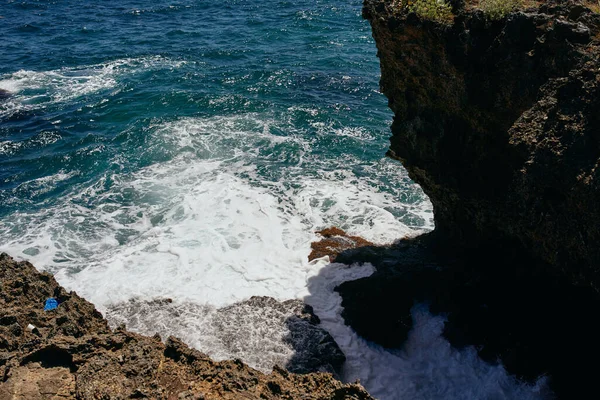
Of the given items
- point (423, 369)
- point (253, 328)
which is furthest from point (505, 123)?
point (253, 328)

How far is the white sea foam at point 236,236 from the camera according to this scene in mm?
12641

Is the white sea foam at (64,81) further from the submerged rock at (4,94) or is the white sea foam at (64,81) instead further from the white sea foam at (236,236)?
the white sea foam at (236,236)

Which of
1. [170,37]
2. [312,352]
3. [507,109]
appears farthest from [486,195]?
[170,37]

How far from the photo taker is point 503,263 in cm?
1262

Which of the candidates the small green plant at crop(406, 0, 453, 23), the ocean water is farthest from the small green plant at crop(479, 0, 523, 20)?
the ocean water

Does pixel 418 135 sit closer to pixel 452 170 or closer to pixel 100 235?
pixel 452 170

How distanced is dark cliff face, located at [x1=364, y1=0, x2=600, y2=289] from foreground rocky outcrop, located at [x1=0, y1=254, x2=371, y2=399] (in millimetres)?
4692

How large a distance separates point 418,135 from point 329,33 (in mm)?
30046

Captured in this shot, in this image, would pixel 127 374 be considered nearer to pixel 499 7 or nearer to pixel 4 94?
pixel 499 7

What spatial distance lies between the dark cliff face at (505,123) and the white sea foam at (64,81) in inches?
939

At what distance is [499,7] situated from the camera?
1071 cm

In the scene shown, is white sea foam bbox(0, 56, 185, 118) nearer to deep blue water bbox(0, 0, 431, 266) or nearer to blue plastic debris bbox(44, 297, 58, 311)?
deep blue water bbox(0, 0, 431, 266)

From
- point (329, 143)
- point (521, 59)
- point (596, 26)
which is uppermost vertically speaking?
point (596, 26)

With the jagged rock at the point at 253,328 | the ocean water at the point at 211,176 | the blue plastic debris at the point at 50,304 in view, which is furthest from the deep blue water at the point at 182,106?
the blue plastic debris at the point at 50,304
